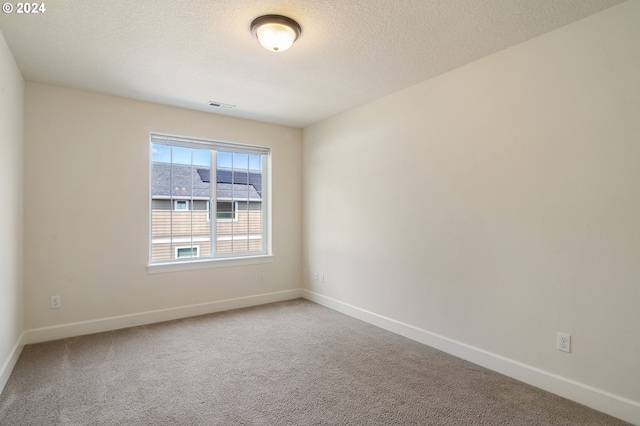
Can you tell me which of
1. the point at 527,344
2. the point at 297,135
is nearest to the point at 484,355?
the point at 527,344

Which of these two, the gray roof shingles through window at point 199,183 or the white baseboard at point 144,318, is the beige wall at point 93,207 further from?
the gray roof shingles through window at point 199,183

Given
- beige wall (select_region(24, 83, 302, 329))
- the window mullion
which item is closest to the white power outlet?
beige wall (select_region(24, 83, 302, 329))

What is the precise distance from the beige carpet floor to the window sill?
70 cm

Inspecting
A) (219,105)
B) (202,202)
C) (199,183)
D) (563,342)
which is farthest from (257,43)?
(563,342)

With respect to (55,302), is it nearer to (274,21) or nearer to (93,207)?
(93,207)

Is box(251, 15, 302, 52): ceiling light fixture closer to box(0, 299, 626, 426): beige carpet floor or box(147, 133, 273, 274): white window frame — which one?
box(147, 133, 273, 274): white window frame

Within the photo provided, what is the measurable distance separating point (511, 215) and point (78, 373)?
355 cm

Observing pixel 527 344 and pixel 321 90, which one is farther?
pixel 321 90

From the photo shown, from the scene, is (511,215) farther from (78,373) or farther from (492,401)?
(78,373)

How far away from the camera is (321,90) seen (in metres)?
3.44

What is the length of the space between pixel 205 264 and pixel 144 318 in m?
0.87

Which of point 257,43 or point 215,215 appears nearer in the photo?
point 257,43

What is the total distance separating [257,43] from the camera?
249cm

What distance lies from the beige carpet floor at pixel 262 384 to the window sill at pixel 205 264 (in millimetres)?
701
